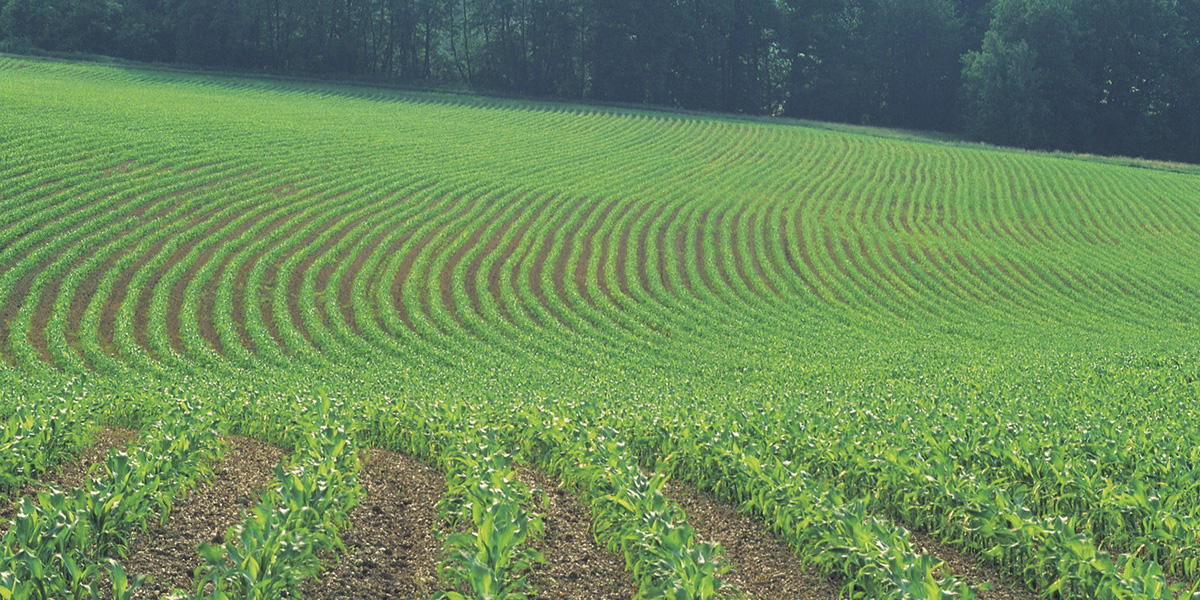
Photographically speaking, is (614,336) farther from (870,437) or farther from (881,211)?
(881,211)

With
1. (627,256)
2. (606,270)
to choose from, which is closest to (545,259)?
(606,270)

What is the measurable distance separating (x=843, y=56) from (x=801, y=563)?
96004 millimetres

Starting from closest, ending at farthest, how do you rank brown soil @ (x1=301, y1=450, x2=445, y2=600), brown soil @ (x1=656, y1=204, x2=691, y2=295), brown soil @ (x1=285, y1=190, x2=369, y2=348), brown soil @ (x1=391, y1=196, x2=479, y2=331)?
1. brown soil @ (x1=301, y1=450, x2=445, y2=600)
2. brown soil @ (x1=285, y1=190, x2=369, y2=348)
3. brown soil @ (x1=391, y1=196, x2=479, y2=331)
4. brown soil @ (x1=656, y1=204, x2=691, y2=295)

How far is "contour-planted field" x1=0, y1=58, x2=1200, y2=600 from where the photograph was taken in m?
7.23

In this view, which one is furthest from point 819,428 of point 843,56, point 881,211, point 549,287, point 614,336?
point 843,56

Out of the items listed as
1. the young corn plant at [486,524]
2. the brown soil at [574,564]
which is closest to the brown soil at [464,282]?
the young corn plant at [486,524]

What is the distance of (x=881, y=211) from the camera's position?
45.5 metres

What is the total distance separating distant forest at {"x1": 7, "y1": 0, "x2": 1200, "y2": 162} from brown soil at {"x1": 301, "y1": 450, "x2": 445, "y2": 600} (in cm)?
7928

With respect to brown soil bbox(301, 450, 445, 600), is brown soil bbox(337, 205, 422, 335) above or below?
below

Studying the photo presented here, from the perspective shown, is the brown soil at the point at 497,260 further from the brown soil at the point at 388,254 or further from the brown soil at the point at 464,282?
the brown soil at the point at 388,254

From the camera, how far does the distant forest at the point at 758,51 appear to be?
8069 centimetres

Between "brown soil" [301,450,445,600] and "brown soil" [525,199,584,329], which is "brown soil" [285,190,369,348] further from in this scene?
"brown soil" [301,450,445,600]

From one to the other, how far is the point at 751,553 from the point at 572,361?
13897mm

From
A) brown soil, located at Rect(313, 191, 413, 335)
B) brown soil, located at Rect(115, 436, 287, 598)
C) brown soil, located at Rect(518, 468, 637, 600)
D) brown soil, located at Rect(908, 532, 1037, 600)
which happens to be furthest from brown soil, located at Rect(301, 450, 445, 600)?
brown soil, located at Rect(313, 191, 413, 335)
